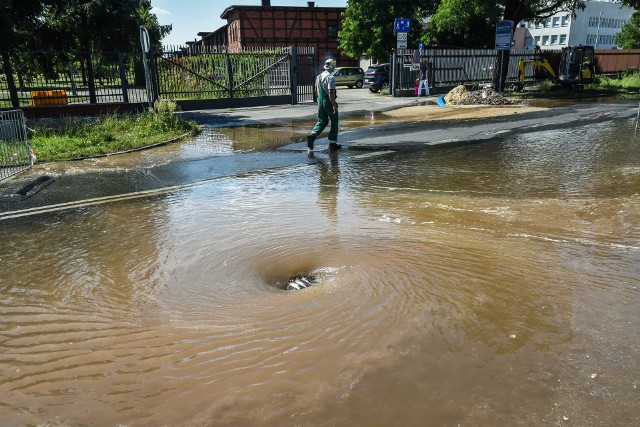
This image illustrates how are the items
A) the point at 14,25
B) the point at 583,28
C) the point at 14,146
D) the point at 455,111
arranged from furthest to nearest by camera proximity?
the point at 583,28 < the point at 455,111 < the point at 14,25 < the point at 14,146

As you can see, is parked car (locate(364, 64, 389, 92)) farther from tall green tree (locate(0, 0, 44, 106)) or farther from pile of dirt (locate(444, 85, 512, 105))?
tall green tree (locate(0, 0, 44, 106))

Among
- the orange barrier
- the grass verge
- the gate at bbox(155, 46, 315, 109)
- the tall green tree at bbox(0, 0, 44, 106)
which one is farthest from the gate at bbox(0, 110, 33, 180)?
the gate at bbox(155, 46, 315, 109)

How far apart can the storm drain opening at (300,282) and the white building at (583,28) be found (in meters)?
72.3

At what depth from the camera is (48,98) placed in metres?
18.5

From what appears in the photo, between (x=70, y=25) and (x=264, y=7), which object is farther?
(x=264, y=7)

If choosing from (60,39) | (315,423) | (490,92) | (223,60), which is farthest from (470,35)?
(315,423)

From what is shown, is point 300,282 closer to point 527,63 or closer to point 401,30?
point 401,30

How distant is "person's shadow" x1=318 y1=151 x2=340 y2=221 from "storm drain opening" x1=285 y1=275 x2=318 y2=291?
1.72 metres

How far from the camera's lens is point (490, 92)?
2139 centimetres

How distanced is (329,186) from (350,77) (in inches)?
1256

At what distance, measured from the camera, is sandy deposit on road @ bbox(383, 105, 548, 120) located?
17.2 metres

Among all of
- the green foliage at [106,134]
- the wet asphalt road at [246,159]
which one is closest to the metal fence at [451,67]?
the wet asphalt road at [246,159]

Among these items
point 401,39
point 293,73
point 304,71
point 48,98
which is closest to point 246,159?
point 48,98

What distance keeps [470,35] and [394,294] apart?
3858cm
